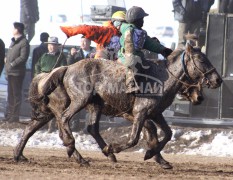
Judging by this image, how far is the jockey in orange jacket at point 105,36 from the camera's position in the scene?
18.0 metres

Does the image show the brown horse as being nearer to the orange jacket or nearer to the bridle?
the bridle

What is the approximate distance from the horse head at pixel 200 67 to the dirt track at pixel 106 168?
1.35 m

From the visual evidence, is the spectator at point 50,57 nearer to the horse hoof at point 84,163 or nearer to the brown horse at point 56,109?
the brown horse at point 56,109

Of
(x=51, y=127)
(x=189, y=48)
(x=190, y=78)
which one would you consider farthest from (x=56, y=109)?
Result: (x=51, y=127)

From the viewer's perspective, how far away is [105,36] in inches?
725

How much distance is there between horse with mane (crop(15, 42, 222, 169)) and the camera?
54.6 feet

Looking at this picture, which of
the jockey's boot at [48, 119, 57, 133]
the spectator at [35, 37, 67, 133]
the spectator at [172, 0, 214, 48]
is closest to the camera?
the spectator at [35, 37, 67, 133]

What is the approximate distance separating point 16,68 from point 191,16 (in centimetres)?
380

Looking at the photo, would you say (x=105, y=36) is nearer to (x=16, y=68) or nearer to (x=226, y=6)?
(x=226, y=6)

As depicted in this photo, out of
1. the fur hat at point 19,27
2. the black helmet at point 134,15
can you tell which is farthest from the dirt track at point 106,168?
the fur hat at point 19,27

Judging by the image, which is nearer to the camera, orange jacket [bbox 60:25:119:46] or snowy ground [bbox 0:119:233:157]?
orange jacket [bbox 60:25:119:46]

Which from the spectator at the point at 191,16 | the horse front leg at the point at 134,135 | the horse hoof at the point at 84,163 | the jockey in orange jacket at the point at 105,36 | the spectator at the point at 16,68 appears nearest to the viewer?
the horse front leg at the point at 134,135

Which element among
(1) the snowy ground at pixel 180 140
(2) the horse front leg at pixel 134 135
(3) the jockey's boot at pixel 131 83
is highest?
(3) the jockey's boot at pixel 131 83

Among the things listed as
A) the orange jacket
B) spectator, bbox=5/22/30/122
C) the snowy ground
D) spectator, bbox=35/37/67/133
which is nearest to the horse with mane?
the orange jacket
